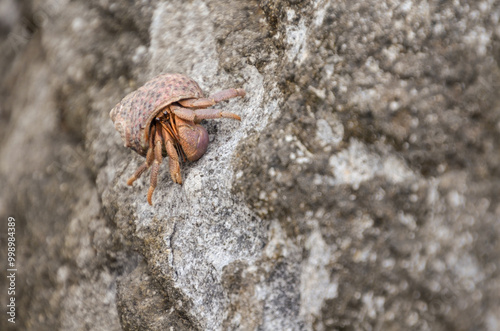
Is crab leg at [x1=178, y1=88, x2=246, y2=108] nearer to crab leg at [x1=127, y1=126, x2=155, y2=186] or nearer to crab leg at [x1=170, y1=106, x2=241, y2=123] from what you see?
crab leg at [x1=170, y1=106, x2=241, y2=123]

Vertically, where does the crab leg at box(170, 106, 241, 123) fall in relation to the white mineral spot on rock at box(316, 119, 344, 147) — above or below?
above

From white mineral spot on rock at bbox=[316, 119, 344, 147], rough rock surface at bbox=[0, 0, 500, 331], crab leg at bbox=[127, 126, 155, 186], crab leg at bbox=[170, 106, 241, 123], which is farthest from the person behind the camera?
crab leg at bbox=[127, 126, 155, 186]

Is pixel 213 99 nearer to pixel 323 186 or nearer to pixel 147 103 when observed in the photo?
pixel 147 103

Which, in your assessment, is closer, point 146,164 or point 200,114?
point 200,114

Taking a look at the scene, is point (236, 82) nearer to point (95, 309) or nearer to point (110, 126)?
point (110, 126)

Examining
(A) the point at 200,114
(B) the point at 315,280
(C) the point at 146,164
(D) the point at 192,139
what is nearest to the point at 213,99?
(A) the point at 200,114

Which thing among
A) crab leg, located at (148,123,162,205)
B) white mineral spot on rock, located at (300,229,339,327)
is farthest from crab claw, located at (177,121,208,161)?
white mineral spot on rock, located at (300,229,339,327)

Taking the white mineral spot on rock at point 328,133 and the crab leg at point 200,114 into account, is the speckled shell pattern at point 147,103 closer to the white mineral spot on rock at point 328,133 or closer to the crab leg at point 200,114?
the crab leg at point 200,114
